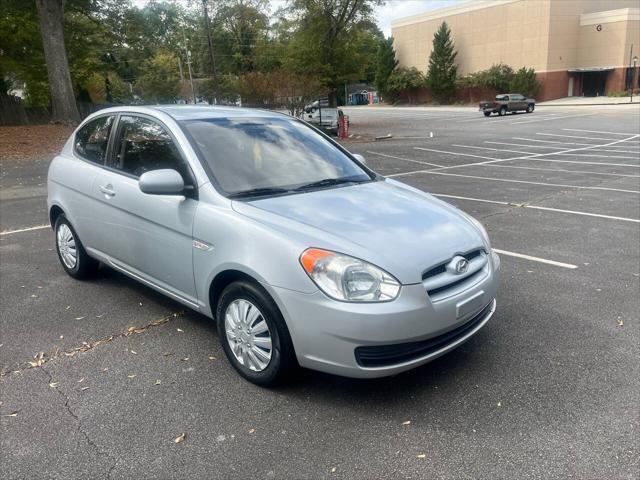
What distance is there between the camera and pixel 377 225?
332 cm

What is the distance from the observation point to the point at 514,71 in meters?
57.1

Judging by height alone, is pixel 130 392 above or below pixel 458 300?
below

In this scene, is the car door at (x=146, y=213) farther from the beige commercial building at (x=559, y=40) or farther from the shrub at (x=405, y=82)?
the shrub at (x=405, y=82)

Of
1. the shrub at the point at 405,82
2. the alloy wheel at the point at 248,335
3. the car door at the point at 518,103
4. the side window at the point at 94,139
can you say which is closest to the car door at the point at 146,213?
the side window at the point at 94,139

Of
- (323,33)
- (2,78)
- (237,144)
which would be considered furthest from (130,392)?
(323,33)

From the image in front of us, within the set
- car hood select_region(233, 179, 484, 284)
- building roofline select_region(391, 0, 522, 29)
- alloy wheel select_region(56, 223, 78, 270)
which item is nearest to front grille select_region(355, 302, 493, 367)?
car hood select_region(233, 179, 484, 284)

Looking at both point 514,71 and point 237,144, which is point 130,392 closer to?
point 237,144

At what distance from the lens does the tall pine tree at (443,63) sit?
62.1 meters

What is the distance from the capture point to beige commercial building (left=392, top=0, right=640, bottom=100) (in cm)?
5368

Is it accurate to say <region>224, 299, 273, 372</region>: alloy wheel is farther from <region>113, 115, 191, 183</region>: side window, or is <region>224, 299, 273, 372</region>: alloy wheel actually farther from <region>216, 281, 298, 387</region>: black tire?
<region>113, 115, 191, 183</region>: side window

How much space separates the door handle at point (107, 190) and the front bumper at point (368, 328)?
2.08 m

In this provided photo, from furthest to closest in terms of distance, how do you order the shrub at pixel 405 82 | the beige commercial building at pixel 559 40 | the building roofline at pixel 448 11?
the shrub at pixel 405 82 → the building roofline at pixel 448 11 → the beige commercial building at pixel 559 40

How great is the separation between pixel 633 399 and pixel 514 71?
197 feet

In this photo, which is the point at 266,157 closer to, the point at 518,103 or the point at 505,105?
the point at 505,105
